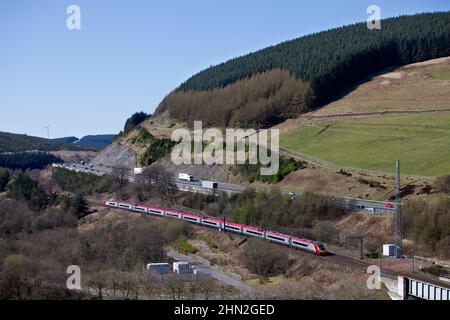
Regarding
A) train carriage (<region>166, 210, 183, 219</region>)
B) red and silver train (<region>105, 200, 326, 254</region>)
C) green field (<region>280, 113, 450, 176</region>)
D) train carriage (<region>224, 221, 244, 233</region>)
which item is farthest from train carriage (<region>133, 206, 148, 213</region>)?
green field (<region>280, 113, 450, 176</region>)

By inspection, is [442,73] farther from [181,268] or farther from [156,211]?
[181,268]

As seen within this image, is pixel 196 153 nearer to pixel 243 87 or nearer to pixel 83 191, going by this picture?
pixel 83 191

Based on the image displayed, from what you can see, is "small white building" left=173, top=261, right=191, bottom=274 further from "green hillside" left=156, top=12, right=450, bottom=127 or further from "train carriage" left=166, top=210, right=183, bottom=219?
"green hillside" left=156, top=12, right=450, bottom=127

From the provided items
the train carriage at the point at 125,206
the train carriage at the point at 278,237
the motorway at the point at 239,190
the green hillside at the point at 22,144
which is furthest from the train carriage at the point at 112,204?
the green hillside at the point at 22,144

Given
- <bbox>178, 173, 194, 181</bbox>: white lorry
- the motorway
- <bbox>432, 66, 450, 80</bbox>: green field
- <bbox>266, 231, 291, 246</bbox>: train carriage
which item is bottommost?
<bbox>266, 231, 291, 246</bbox>: train carriage

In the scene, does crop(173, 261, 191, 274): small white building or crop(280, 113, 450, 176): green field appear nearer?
crop(173, 261, 191, 274): small white building

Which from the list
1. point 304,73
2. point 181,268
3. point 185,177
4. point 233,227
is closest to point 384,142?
point 185,177
